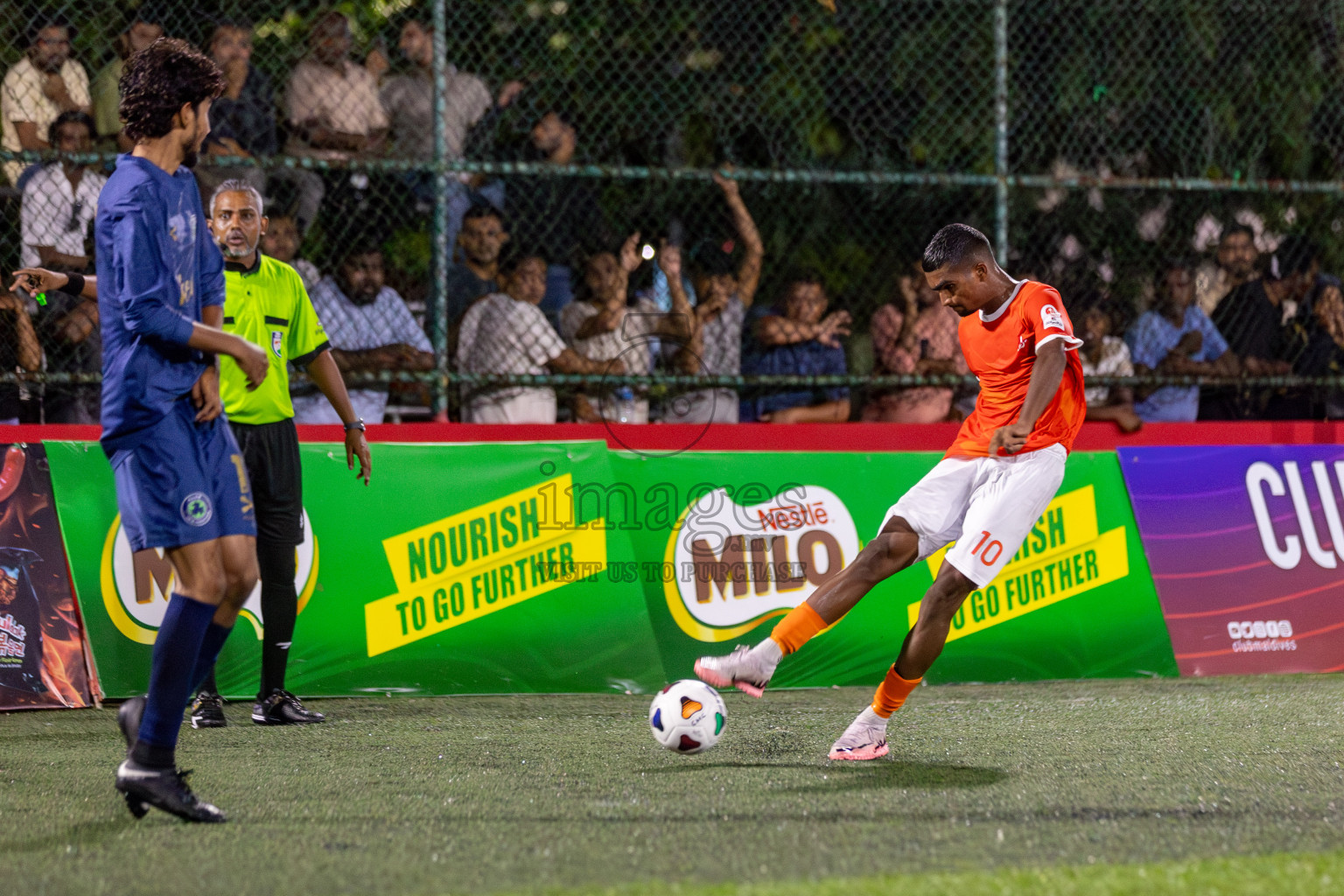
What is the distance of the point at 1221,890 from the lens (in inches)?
124

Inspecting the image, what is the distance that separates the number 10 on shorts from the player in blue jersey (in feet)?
8.17

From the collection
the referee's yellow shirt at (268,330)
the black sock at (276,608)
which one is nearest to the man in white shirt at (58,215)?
the referee's yellow shirt at (268,330)

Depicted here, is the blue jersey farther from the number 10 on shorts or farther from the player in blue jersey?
the number 10 on shorts

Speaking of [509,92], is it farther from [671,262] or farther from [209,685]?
[209,685]

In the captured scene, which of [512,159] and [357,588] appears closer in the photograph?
[357,588]

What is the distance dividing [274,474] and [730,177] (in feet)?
9.86

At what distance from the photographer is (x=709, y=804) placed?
4.16 m

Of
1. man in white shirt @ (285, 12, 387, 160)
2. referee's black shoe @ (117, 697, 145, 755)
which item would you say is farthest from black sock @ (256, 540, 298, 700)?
man in white shirt @ (285, 12, 387, 160)

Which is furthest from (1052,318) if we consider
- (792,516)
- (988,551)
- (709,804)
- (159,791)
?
(159,791)

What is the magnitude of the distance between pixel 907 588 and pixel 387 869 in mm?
4319

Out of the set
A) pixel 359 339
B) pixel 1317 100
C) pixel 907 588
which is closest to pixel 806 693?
pixel 907 588

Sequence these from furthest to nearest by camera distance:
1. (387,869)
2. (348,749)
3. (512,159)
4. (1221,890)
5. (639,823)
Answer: (512,159) < (348,749) < (639,823) < (387,869) < (1221,890)

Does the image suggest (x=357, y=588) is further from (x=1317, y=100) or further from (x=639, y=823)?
(x=1317, y=100)

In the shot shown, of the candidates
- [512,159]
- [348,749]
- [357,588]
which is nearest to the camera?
[348,749]
